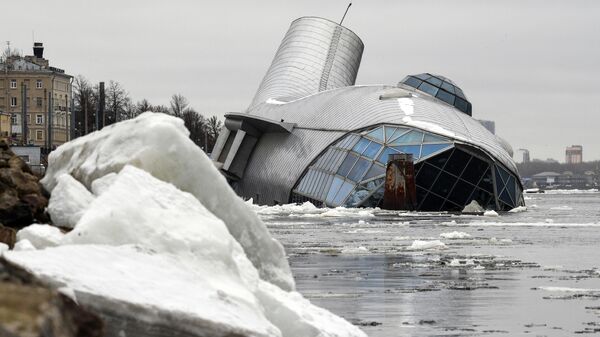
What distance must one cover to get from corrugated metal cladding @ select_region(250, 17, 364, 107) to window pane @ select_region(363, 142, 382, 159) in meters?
18.7

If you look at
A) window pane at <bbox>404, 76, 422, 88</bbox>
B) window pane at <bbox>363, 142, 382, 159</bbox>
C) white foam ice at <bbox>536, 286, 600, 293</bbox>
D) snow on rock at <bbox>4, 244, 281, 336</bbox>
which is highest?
window pane at <bbox>404, 76, 422, 88</bbox>

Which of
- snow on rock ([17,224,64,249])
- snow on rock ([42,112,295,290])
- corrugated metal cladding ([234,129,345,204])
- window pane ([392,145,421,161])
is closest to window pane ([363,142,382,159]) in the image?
window pane ([392,145,421,161])

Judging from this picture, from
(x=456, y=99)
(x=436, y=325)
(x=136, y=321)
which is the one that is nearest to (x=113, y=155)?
(x=136, y=321)

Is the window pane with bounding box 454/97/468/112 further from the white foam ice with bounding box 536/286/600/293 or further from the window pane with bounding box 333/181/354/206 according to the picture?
the white foam ice with bounding box 536/286/600/293

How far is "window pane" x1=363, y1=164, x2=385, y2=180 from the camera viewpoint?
211 feet

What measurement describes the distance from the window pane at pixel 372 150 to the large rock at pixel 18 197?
178ft

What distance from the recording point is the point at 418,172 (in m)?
65.4

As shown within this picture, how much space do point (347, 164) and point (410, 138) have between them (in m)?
3.41

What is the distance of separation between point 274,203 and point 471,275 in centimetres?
5356

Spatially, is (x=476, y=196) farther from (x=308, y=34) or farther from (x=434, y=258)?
(x=434, y=258)

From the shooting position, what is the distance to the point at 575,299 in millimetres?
16141

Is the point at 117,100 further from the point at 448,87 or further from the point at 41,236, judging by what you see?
the point at 41,236

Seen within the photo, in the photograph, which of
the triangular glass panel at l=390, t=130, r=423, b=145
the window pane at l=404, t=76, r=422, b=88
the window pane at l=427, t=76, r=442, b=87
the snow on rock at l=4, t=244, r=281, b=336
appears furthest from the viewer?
the window pane at l=427, t=76, r=442, b=87

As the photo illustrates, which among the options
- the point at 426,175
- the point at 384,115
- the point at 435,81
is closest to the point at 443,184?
the point at 426,175
